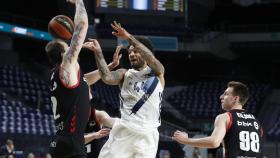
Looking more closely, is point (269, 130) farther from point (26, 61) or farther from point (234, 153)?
point (234, 153)

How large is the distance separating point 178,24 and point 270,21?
6368 mm

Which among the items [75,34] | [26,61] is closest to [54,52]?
[75,34]

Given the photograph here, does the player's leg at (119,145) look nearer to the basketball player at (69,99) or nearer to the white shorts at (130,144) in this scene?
the white shorts at (130,144)

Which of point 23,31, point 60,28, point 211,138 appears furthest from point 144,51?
point 23,31

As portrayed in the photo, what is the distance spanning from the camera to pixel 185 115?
2675 centimetres

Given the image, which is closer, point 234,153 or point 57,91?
point 57,91

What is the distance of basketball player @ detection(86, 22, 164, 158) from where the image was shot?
6.47 meters

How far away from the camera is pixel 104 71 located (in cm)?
645

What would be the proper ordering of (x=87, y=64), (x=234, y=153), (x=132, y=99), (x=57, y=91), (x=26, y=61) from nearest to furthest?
(x=57, y=91) → (x=234, y=153) → (x=132, y=99) → (x=26, y=61) → (x=87, y=64)

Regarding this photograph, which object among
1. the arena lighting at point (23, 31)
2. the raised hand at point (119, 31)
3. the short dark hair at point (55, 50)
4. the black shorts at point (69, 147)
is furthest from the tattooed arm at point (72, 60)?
the arena lighting at point (23, 31)

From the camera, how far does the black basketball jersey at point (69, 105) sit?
16.3 feet

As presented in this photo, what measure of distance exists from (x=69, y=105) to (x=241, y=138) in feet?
6.51

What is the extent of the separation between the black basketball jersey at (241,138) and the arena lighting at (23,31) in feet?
63.5

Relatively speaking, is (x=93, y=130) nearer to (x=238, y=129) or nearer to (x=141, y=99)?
(x=141, y=99)
